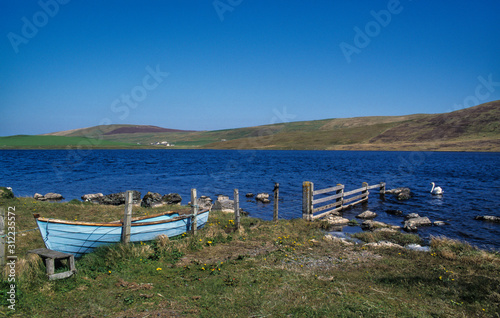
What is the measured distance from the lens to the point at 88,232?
9922mm

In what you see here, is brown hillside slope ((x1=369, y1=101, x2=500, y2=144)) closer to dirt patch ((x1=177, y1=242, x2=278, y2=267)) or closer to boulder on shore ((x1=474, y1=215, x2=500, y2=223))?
boulder on shore ((x1=474, y1=215, x2=500, y2=223))

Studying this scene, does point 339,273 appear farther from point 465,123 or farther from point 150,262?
point 465,123

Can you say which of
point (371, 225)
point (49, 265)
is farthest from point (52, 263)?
point (371, 225)

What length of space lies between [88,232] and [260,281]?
6.05m

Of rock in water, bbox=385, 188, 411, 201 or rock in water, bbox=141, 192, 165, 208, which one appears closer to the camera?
rock in water, bbox=141, 192, 165, 208

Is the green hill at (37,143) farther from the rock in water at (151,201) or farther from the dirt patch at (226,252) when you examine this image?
Answer: the dirt patch at (226,252)

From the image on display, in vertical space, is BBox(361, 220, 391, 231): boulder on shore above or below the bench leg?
below

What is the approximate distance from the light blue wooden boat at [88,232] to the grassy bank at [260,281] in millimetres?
429

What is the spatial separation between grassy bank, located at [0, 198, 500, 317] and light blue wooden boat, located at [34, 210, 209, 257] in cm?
43

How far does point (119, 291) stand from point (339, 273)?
652 cm

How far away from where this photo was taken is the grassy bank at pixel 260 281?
266 inches

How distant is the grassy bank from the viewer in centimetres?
677

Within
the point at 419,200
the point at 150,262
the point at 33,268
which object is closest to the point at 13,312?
the point at 33,268

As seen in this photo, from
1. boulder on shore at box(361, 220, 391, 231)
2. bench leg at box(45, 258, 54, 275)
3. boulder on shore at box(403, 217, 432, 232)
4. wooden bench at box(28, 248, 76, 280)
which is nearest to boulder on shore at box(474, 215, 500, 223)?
boulder on shore at box(403, 217, 432, 232)
